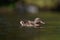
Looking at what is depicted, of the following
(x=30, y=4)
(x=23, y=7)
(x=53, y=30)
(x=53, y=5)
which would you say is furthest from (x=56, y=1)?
(x=53, y=30)

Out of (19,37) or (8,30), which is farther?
(8,30)

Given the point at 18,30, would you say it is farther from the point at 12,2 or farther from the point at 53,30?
the point at 12,2

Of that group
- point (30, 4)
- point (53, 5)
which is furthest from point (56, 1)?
point (30, 4)

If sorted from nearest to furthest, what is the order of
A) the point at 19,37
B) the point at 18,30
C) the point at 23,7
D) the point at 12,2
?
the point at 19,37 < the point at 18,30 < the point at 23,7 < the point at 12,2

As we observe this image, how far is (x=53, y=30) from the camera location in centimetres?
541

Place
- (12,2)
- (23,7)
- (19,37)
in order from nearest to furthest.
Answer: (19,37), (23,7), (12,2)

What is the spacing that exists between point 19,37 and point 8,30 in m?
0.64

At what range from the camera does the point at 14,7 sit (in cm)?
1297

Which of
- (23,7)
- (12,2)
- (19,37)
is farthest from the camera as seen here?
(12,2)

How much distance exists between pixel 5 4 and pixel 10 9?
1.11 metres

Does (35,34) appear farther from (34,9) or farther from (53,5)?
(53,5)

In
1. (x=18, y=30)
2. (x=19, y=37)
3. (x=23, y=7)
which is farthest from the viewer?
(x=23, y=7)

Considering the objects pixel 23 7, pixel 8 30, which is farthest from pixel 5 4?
pixel 8 30

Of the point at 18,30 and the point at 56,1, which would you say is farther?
the point at 56,1
